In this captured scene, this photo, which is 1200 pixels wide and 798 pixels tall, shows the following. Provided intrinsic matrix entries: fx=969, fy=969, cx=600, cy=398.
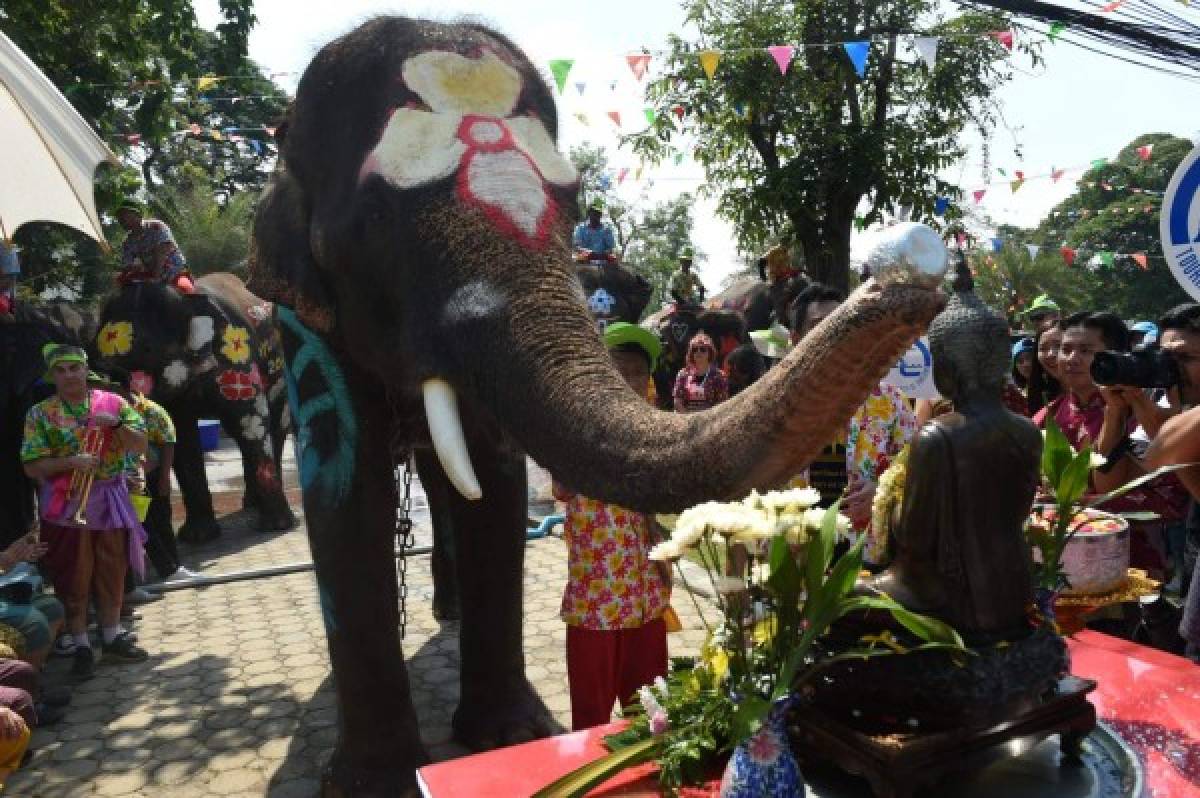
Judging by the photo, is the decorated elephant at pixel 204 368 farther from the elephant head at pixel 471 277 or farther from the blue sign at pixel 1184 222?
the blue sign at pixel 1184 222

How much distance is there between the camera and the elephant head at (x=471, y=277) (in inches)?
78.2

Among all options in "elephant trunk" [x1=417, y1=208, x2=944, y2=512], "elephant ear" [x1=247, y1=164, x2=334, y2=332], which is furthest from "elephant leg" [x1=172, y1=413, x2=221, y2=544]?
"elephant trunk" [x1=417, y1=208, x2=944, y2=512]

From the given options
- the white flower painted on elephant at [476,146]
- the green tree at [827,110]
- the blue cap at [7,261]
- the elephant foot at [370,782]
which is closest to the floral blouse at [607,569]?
the elephant foot at [370,782]

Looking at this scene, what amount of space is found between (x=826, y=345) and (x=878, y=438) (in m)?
2.14

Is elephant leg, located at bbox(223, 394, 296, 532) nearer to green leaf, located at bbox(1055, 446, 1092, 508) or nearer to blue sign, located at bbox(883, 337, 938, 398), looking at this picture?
blue sign, located at bbox(883, 337, 938, 398)

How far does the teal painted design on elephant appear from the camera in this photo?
3383 millimetres

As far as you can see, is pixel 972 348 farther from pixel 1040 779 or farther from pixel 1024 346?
pixel 1024 346

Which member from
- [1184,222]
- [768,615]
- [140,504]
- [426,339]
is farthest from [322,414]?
[1184,222]

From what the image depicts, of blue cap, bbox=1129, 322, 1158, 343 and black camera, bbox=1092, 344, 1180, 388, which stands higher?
blue cap, bbox=1129, 322, 1158, 343

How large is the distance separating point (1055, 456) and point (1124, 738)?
28.0 inches

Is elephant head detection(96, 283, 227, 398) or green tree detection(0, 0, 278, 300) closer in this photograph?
elephant head detection(96, 283, 227, 398)

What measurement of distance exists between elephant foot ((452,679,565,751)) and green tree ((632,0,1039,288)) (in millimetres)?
10145

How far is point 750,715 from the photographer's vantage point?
70.3 inches

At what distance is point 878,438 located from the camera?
3.67 m
